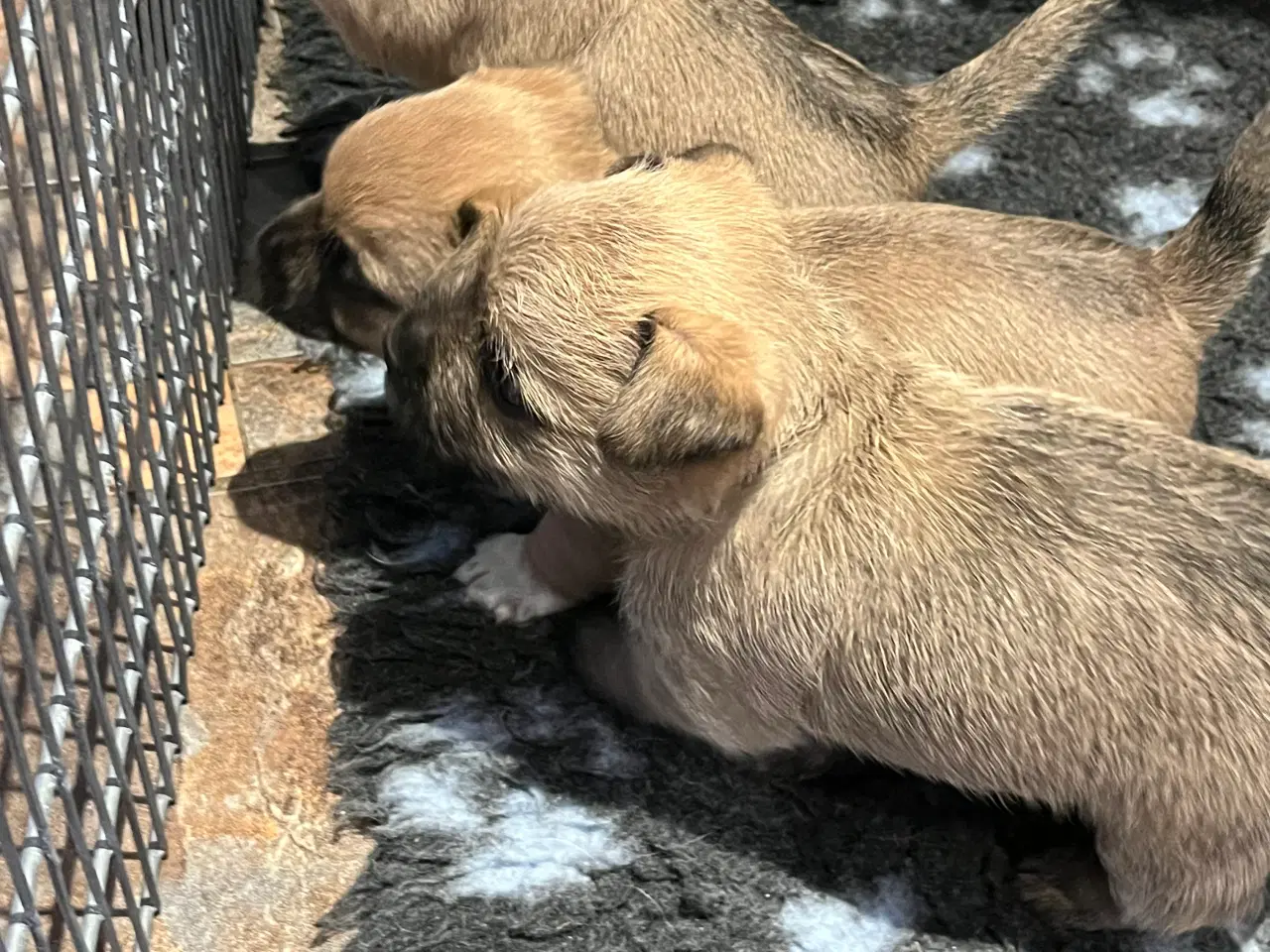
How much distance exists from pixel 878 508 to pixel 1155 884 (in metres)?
0.67

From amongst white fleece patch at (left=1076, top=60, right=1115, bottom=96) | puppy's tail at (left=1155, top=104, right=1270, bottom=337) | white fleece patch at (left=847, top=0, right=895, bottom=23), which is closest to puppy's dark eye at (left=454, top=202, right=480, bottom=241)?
puppy's tail at (left=1155, top=104, right=1270, bottom=337)

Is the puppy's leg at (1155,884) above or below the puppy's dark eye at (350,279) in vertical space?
below

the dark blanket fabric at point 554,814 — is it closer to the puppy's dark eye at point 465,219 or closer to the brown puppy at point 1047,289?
the brown puppy at point 1047,289

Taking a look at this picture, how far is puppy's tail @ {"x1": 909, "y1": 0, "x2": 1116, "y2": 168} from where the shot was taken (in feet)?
8.03

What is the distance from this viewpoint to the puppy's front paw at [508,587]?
237cm

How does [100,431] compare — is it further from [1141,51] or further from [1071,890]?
[1141,51]

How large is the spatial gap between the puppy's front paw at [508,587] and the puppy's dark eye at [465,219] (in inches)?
23.9

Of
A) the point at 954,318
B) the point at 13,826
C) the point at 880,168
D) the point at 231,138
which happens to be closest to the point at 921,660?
the point at 954,318

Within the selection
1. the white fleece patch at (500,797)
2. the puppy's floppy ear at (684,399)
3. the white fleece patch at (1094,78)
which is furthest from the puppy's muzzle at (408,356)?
the white fleece patch at (1094,78)

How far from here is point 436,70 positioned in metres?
2.69

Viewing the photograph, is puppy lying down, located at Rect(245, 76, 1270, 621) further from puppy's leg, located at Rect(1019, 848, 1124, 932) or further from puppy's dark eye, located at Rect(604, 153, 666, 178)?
puppy's leg, located at Rect(1019, 848, 1124, 932)

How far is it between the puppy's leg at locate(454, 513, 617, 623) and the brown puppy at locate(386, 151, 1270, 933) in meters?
0.33

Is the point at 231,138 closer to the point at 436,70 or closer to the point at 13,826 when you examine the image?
the point at 436,70

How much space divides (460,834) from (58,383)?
0.98 m
